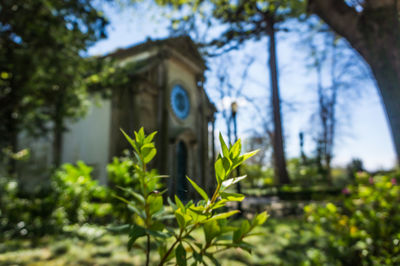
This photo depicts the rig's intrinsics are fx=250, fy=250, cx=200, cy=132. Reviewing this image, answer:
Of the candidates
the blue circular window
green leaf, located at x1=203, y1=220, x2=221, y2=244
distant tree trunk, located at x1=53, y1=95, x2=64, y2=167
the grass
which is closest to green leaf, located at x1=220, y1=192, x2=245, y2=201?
green leaf, located at x1=203, y1=220, x2=221, y2=244

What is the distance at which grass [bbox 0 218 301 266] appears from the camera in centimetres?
280

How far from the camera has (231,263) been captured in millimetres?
2842

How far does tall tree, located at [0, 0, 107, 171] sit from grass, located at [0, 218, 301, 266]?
4468 millimetres

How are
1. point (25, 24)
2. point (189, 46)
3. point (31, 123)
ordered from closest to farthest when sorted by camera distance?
point (189, 46)
point (25, 24)
point (31, 123)

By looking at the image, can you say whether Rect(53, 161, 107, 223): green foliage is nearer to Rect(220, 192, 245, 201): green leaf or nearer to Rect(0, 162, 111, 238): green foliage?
Rect(0, 162, 111, 238): green foliage

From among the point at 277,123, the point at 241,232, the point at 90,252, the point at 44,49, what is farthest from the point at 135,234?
the point at 277,123

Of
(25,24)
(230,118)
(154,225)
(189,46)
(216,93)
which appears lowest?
(154,225)

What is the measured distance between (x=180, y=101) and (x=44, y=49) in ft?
19.1

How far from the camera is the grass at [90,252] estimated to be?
Result: 2799mm

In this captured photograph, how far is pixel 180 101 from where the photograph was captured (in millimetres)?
11289

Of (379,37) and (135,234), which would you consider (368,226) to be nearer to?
(379,37)

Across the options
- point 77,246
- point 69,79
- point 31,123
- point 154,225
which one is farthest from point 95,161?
point 154,225

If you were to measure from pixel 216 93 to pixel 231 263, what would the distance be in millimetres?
2415

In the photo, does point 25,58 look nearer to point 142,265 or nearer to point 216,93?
point 142,265
